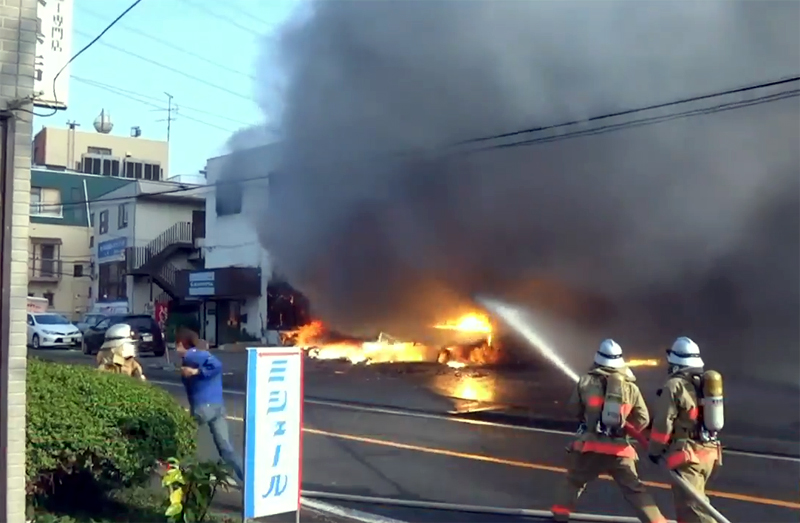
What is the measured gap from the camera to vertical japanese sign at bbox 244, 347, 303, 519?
176 inches

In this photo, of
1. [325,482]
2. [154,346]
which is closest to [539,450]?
[325,482]

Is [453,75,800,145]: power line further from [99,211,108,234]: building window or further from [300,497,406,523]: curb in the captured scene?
[99,211,108,234]: building window

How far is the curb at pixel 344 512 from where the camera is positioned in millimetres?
6262

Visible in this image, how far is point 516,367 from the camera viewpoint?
20938 mm

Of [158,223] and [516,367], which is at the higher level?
[158,223]

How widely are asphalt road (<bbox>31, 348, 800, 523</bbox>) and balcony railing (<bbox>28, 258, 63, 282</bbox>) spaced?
33080 millimetres

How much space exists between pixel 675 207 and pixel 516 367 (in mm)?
5520

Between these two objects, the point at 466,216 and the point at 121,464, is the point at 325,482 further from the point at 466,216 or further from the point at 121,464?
the point at 466,216

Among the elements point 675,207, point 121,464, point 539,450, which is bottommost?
point 539,450

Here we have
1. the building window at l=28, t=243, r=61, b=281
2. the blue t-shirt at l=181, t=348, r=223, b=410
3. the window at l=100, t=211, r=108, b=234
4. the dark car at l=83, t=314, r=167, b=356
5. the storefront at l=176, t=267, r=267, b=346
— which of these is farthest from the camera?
the building window at l=28, t=243, r=61, b=281

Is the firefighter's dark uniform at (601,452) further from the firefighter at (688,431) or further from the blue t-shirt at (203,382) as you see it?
the blue t-shirt at (203,382)

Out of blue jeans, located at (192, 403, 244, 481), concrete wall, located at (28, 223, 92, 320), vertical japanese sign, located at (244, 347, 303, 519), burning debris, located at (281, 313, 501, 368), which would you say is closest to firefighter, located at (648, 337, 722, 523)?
vertical japanese sign, located at (244, 347, 303, 519)

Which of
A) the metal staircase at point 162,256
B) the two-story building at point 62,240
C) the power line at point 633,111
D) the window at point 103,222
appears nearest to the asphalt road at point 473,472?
the power line at point 633,111

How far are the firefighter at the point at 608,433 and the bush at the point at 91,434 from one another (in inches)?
100
